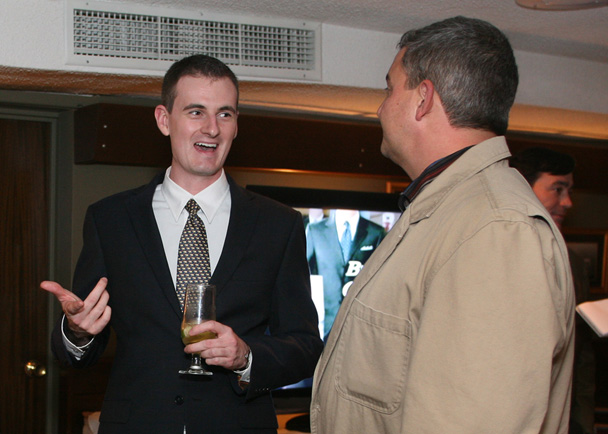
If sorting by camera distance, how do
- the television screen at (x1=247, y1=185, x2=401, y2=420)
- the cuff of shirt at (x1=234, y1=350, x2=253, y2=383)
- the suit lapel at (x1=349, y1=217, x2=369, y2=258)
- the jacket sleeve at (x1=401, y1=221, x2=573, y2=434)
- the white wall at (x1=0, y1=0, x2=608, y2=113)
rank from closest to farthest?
1. the jacket sleeve at (x1=401, y1=221, x2=573, y2=434)
2. the cuff of shirt at (x1=234, y1=350, x2=253, y2=383)
3. the white wall at (x1=0, y1=0, x2=608, y2=113)
4. the television screen at (x1=247, y1=185, x2=401, y2=420)
5. the suit lapel at (x1=349, y1=217, x2=369, y2=258)

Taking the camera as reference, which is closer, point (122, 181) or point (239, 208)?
point (239, 208)

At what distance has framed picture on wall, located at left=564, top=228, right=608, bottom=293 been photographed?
16.3ft

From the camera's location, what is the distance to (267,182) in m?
4.02

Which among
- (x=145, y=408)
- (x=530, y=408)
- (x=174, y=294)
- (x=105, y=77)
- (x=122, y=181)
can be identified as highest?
(x=105, y=77)

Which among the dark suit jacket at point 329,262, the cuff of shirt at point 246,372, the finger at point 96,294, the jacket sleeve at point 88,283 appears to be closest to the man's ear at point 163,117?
the jacket sleeve at point 88,283

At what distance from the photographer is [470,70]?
4.41 ft

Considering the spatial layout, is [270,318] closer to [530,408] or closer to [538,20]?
[530,408]

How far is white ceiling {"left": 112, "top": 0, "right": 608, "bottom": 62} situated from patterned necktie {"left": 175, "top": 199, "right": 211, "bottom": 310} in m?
1.20

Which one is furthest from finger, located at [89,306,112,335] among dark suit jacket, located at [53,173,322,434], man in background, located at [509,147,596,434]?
man in background, located at [509,147,596,434]

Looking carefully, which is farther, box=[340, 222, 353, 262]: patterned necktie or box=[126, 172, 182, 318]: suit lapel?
box=[340, 222, 353, 262]: patterned necktie

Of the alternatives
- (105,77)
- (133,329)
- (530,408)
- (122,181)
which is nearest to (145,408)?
(133,329)

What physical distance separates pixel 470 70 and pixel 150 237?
1039 millimetres

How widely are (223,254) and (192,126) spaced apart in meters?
0.39

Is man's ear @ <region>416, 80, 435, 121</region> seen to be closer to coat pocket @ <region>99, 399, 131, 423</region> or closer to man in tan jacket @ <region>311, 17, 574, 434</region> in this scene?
man in tan jacket @ <region>311, 17, 574, 434</region>
